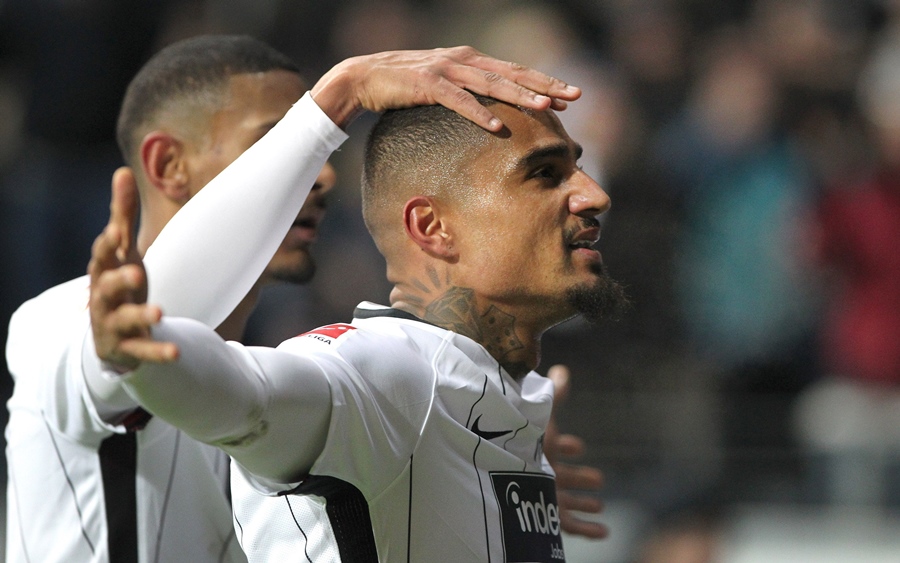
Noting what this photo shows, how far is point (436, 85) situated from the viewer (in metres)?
2.49

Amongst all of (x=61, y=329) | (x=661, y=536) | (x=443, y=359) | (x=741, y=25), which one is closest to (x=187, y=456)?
(x=61, y=329)

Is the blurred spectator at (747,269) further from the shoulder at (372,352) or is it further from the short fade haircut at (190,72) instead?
the shoulder at (372,352)

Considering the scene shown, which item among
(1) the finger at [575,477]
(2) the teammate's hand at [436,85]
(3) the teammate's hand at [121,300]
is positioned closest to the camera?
(3) the teammate's hand at [121,300]

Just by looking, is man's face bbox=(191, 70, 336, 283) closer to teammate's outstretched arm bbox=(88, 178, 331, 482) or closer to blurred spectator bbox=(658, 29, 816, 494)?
teammate's outstretched arm bbox=(88, 178, 331, 482)

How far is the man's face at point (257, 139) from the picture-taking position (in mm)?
3238

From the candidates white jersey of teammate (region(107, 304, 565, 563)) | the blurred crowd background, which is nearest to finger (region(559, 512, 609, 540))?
white jersey of teammate (region(107, 304, 565, 563))

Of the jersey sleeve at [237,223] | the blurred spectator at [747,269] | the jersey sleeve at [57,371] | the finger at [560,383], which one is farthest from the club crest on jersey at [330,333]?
the blurred spectator at [747,269]

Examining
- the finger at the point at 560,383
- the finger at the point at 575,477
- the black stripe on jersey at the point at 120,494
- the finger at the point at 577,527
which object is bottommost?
the black stripe on jersey at the point at 120,494

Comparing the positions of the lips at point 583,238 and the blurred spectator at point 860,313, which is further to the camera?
the blurred spectator at point 860,313

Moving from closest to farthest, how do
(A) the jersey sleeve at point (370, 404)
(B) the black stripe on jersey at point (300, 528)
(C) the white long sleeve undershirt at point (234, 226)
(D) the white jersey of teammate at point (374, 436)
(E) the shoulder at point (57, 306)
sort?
(D) the white jersey of teammate at point (374, 436), (A) the jersey sleeve at point (370, 404), (B) the black stripe on jersey at point (300, 528), (C) the white long sleeve undershirt at point (234, 226), (E) the shoulder at point (57, 306)

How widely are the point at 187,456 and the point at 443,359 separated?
30.1 inches

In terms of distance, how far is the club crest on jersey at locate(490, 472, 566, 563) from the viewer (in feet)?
7.64

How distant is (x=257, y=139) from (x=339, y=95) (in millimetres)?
755

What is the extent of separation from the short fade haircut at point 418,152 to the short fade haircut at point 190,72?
0.85m
